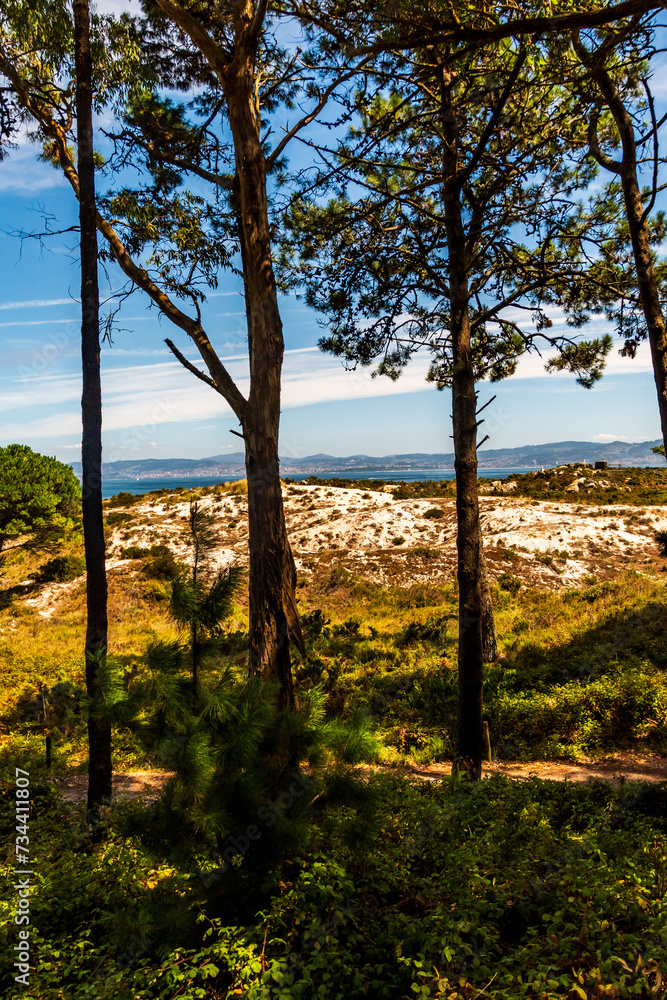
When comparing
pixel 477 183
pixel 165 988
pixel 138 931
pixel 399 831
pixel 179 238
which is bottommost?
pixel 399 831

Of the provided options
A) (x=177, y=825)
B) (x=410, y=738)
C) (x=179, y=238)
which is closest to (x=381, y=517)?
(x=410, y=738)

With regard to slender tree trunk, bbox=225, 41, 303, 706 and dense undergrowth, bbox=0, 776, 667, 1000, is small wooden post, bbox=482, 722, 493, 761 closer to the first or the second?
dense undergrowth, bbox=0, 776, 667, 1000

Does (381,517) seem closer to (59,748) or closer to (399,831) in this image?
(59,748)

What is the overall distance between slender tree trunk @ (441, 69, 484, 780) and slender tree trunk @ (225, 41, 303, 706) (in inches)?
98.9

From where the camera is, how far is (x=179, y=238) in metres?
8.61

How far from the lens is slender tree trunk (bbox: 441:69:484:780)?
7379 mm

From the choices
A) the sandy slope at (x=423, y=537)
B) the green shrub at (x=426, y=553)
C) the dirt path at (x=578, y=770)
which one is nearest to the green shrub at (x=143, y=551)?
the sandy slope at (x=423, y=537)

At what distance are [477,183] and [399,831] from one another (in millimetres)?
8810

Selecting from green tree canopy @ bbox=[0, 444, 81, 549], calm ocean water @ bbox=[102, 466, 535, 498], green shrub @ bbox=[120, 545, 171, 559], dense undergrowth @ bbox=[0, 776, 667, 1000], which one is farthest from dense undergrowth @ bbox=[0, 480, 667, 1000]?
calm ocean water @ bbox=[102, 466, 535, 498]

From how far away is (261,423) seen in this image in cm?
654

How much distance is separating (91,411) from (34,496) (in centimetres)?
1293

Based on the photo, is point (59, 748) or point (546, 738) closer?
point (546, 738)

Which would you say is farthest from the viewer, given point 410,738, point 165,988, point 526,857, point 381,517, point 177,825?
point 381,517

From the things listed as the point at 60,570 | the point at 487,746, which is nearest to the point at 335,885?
the point at 487,746
